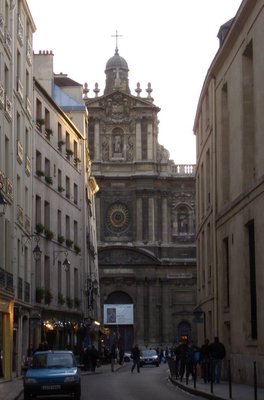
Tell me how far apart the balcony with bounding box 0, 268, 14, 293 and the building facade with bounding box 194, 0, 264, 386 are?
772 centimetres

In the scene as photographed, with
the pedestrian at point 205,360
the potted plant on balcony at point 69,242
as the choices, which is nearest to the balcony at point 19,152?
the pedestrian at point 205,360

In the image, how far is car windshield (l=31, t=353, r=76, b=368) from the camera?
81.6 feet

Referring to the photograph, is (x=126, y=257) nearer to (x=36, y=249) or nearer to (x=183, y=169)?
(x=183, y=169)

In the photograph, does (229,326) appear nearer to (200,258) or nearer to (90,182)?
(200,258)

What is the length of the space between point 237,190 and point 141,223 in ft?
180

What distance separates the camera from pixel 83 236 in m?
55.7

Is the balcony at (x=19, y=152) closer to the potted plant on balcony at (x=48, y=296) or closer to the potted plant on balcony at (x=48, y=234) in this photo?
the potted plant on balcony at (x=48, y=234)

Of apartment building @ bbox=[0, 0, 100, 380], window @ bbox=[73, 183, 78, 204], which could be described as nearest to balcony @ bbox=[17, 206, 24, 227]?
apartment building @ bbox=[0, 0, 100, 380]

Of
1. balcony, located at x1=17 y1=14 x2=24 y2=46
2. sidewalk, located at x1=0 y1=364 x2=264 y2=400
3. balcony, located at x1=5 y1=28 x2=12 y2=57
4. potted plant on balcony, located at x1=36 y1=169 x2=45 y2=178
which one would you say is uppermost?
balcony, located at x1=17 y1=14 x2=24 y2=46

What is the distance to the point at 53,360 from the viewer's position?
25078 millimetres

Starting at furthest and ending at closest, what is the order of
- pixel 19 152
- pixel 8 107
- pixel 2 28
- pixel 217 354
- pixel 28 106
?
pixel 28 106
pixel 19 152
pixel 8 107
pixel 2 28
pixel 217 354

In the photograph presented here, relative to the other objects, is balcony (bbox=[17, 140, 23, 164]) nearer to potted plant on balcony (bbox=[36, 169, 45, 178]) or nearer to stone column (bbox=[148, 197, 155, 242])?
potted plant on balcony (bbox=[36, 169, 45, 178])

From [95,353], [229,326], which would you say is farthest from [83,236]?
[229,326]

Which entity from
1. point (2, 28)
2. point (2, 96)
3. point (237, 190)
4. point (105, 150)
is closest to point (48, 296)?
point (2, 96)
